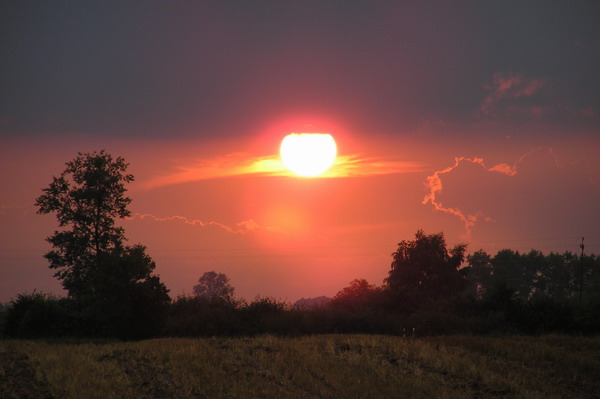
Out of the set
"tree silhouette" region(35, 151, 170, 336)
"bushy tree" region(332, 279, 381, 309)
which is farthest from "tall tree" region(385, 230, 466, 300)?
"tree silhouette" region(35, 151, 170, 336)

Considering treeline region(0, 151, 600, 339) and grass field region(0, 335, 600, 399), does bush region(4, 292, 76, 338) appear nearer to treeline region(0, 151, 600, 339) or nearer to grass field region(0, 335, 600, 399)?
treeline region(0, 151, 600, 339)

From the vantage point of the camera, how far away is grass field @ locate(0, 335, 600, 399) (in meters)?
32.0

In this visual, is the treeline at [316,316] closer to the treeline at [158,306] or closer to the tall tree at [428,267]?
the treeline at [158,306]

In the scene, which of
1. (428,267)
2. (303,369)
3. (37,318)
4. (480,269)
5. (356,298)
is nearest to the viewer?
(303,369)

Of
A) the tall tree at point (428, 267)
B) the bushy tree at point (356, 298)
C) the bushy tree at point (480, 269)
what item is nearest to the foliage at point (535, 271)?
the bushy tree at point (480, 269)

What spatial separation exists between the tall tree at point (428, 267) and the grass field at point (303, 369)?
51.4 m

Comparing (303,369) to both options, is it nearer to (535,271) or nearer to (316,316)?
(316,316)

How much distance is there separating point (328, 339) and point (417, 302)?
108ft

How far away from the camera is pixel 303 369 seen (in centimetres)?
3712

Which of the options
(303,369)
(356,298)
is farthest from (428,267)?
(303,369)

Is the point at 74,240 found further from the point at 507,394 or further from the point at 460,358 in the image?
the point at 507,394

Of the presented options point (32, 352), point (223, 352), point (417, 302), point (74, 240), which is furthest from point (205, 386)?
point (417, 302)

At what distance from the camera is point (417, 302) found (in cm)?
7912

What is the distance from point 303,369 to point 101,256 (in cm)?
3796
